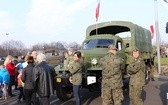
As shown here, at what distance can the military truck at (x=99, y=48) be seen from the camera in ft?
41.3

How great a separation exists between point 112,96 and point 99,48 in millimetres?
5061

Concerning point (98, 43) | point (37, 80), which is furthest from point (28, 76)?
point (98, 43)

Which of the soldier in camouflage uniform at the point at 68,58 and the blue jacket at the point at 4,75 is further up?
the soldier in camouflage uniform at the point at 68,58

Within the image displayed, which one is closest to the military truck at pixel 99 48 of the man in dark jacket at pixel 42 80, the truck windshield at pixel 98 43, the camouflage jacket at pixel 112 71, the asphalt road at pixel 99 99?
the truck windshield at pixel 98 43

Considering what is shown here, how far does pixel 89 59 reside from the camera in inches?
531

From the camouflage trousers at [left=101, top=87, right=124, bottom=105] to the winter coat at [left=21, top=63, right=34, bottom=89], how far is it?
2.03 metres

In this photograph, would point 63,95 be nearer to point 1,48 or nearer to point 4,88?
point 4,88

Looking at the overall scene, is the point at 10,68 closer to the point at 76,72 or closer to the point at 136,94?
the point at 76,72

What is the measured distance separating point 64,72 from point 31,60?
3.15 metres

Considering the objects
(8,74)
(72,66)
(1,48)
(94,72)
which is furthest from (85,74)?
(1,48)

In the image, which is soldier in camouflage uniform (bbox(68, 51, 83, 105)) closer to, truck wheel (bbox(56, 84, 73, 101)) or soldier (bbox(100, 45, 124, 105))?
soldier (bbox(100, 45, 124, 105))

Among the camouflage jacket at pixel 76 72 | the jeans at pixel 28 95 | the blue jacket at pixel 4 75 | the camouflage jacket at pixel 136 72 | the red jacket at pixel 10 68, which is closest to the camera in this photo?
the camouflage jacket at pixel 136 72

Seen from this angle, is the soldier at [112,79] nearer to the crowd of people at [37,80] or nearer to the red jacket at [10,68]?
the crowd of people at [37,80]

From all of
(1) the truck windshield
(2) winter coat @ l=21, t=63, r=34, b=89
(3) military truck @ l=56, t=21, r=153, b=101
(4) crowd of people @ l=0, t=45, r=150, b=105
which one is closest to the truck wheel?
(3) military truck @ l=56, t=21, r=153, b=101
